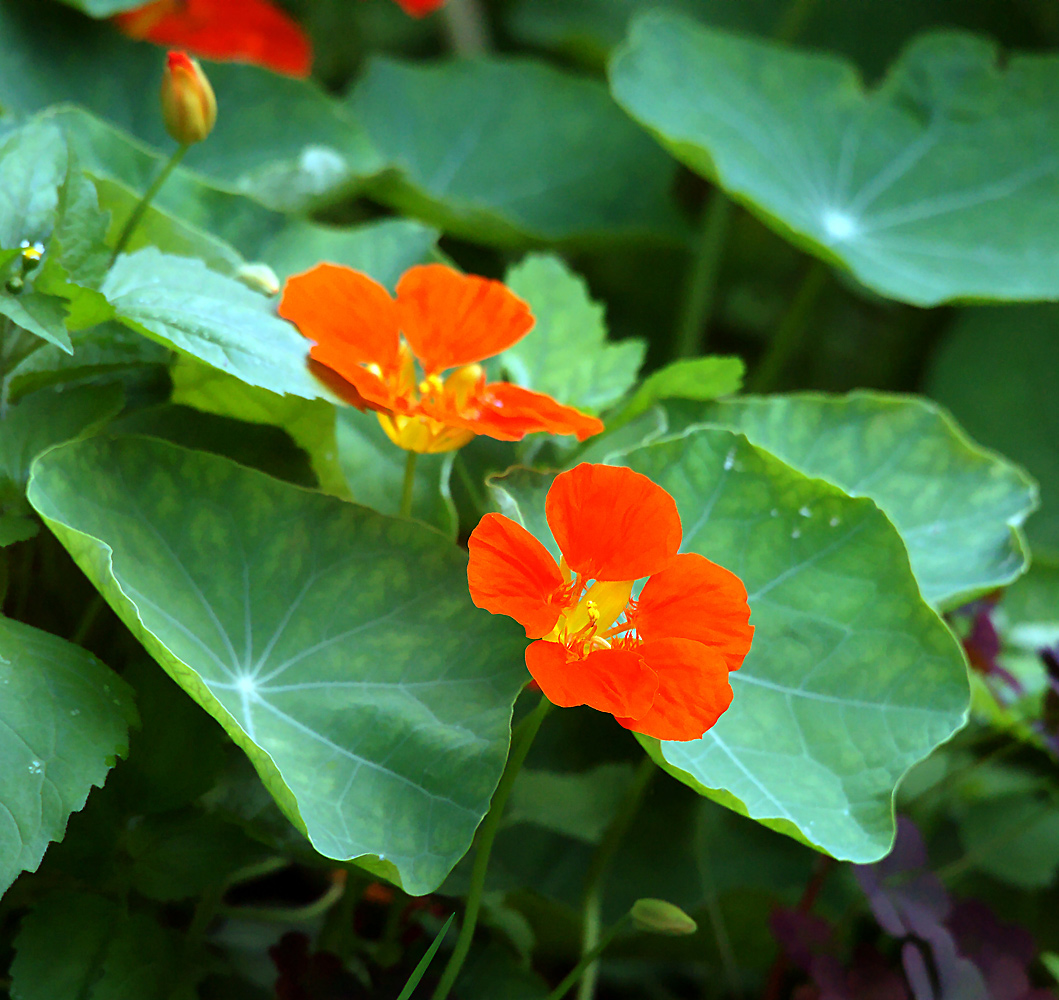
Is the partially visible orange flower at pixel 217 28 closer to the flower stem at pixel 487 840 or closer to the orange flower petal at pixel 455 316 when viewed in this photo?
the orange flower petal at pixel 455 316

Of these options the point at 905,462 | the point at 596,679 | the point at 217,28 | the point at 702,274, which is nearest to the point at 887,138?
the point at 702,274

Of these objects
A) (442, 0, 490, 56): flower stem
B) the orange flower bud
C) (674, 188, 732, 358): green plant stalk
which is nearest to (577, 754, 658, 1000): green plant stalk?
the orange flower bud

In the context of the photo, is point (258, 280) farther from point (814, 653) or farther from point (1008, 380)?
point (1008, 380)

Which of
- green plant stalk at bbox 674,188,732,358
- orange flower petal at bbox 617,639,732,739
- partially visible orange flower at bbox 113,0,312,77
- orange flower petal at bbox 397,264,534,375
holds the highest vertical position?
orange flower petal at bbox 397,264,534,375

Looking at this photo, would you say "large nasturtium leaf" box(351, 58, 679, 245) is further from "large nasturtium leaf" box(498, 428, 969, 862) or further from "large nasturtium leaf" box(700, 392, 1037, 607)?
"large nasturtium leaf" box(498, 428, 969, 862)

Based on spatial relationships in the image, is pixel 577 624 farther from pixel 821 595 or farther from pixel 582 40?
pixel 582 40
